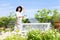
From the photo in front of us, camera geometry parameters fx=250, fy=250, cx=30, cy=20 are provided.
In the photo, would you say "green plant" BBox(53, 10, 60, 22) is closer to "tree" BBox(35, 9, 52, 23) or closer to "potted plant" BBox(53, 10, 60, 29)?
"potted plant" BBox(53, 10, 60, 29)

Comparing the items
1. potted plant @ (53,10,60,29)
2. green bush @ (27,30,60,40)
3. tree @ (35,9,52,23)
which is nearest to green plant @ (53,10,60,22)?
Answer: potted plant @ (53,10,60,29)

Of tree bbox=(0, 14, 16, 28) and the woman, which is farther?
tree bbox=(0, 14, 16, 28)

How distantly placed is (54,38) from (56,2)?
568 centimetres

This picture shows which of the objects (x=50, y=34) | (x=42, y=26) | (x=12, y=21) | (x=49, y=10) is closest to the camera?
(x=50, y=34)

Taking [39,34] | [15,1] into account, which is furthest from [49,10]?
[39,34]

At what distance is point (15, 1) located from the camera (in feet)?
32.5

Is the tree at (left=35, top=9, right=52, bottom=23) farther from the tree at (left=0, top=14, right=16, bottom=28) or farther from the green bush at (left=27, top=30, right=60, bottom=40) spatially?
the green bush at (left=27, top=30, right=60, bottom=40)

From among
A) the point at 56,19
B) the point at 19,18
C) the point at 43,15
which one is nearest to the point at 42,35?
the point at 19,18

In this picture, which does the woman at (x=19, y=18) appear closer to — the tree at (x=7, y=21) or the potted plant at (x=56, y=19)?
the tree at (x=7, y=21)

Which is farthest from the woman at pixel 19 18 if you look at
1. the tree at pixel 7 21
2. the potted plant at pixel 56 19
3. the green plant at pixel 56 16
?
the green plant at pixel 56 16

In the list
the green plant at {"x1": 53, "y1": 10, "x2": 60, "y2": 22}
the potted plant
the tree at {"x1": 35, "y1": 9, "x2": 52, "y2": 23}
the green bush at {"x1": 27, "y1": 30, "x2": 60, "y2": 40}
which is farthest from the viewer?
the tree at {"x1": 35, "y1": 9, "x2": 52, "y2": 23}

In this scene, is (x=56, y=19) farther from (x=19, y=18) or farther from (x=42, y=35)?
(x=42, y=35)

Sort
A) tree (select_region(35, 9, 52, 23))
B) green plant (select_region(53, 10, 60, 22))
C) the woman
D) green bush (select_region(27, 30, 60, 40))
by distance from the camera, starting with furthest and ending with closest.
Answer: tree (select_region(35, 9, 52, 23)) → green plant (select_region(53, 10, 60, 22)) → the woman → green bush (select_region(27, 30, 60, 40))

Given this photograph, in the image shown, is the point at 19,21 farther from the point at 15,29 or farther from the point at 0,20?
the point at 0,20
